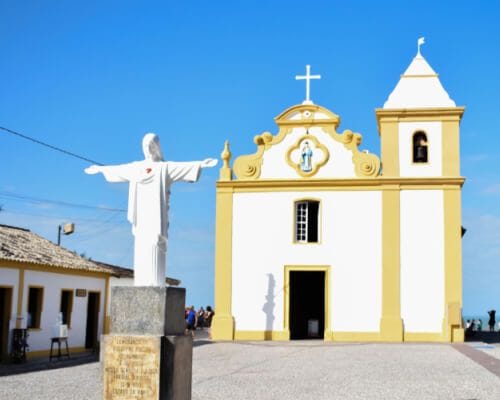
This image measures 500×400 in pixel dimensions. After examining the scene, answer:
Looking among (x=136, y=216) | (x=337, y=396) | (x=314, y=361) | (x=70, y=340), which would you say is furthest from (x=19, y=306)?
(x=136, y=216)

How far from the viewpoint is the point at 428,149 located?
25.3m

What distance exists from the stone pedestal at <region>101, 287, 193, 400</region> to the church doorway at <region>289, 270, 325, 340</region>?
60.2 feet

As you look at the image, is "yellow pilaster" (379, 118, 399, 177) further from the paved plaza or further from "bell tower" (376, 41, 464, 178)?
the paved plaza

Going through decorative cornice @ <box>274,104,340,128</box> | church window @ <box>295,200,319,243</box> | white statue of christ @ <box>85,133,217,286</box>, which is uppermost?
decorative cornice @ <box>274,104,340,128</box>

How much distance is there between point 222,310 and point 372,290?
475 cm

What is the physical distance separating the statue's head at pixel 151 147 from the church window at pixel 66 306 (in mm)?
12976

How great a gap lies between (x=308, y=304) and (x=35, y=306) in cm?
1093

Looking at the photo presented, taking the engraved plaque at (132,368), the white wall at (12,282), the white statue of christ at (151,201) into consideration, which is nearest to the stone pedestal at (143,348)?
the engraved plaque at (132,368)

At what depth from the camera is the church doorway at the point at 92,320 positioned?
23016 mm

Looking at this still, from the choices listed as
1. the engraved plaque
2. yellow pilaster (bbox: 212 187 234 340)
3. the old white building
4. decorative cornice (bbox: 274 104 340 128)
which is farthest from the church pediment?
the engraved plaque

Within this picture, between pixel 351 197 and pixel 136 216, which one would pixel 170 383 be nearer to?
pixel 136 216

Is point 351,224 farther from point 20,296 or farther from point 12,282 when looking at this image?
point 12,282

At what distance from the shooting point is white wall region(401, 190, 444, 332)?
79.6 feet

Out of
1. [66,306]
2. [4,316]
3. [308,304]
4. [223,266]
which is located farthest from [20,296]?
[308,304]
